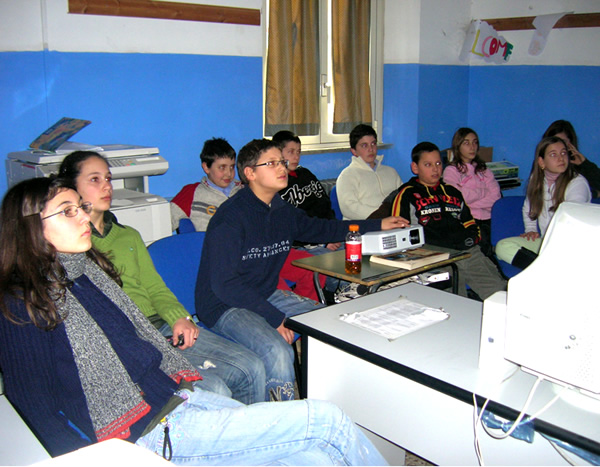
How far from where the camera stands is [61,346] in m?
1.35

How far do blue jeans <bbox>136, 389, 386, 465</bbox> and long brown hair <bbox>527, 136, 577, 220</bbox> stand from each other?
234 centimetres

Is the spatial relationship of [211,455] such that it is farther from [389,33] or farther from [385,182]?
[389,33]

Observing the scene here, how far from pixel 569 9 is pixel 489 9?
0.75 metres

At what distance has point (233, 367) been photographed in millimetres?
1977

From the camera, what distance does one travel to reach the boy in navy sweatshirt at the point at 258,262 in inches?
84.0

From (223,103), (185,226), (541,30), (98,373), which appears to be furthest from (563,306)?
(541,30)

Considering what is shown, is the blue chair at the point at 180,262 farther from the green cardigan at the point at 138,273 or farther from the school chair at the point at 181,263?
the green cardigan at the point at 138,273

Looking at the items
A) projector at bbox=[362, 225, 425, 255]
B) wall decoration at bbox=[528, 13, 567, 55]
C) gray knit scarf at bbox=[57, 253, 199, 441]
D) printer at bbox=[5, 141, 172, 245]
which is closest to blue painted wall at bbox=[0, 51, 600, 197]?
wall decoration at bbox=[528, 13, 567, 55]

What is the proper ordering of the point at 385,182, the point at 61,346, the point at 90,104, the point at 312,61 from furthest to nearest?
the point at 312,61
the point at 385,182
the point at 90,104
the point at 61,346

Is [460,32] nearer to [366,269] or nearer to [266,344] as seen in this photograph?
[366,269]

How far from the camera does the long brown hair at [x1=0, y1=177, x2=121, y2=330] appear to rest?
1319 mm

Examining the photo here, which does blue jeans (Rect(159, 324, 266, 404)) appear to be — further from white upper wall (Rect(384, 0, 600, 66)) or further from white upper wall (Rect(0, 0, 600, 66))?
white upper wall (Rect(384, 0, 600, 66))

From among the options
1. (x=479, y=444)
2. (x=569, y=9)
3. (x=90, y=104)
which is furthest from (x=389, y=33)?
(x=479, y=444)

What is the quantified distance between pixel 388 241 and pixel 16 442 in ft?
5.82
